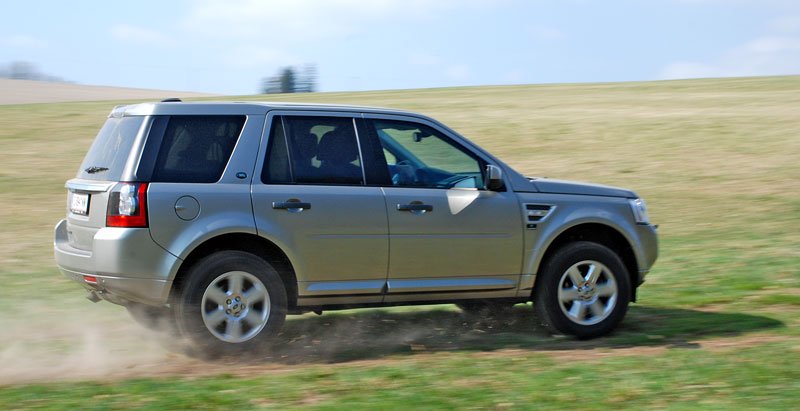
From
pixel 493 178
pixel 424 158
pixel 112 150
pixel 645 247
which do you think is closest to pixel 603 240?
pixel 645 247

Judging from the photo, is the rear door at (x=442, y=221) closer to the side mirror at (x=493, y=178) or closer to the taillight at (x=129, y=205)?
the side mirror at (x=493, y=178)

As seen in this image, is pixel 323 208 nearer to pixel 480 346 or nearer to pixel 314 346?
pixel 314 346

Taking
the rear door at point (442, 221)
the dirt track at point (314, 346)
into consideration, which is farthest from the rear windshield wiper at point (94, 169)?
the rear door at point (442, 221)

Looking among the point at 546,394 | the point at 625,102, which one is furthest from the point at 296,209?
the point at 625,102

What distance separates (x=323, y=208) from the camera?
7121 mm

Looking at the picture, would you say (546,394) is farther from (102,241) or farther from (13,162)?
(13,162)

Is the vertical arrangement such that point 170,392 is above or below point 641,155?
below

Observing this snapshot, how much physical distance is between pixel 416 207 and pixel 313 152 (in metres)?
0.83

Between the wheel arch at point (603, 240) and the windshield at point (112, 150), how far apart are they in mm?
3157

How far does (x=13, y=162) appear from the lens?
2066 centimetres

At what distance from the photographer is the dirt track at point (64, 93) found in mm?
44250

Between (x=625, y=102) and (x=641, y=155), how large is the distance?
10562mm

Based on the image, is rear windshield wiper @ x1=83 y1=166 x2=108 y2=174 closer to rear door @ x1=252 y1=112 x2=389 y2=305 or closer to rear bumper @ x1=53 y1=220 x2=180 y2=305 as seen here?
rear bumper @ x1=53 y1=220 x2=180 y2=305

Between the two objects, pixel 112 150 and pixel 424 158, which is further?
pixel 424 158
